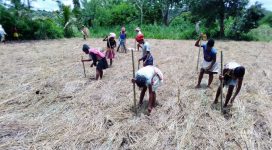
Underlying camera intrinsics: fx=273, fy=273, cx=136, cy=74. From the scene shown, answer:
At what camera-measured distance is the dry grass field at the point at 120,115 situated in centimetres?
403

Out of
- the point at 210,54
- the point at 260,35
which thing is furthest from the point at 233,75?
the point at 260,35

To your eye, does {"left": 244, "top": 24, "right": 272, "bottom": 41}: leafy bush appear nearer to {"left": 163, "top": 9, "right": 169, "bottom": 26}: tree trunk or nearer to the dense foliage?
the dense foliage

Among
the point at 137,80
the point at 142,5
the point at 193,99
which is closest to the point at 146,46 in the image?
the point at 193,99

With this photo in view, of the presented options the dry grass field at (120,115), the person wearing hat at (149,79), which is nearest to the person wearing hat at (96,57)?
the dry grass field at (120,115)

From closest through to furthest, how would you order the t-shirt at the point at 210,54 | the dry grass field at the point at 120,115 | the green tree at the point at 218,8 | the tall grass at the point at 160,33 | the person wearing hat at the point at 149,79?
the dry grass field at the point at 120,115 → the person wearing hat at the point at 149,79 → the t-shirt at the point at 210,54 → the green tree at the point at 218,8 → the tall grass at the point at 160,33

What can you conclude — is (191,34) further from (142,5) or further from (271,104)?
(271,104)

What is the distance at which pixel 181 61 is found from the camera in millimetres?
10289

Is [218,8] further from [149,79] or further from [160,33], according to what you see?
[149,79]

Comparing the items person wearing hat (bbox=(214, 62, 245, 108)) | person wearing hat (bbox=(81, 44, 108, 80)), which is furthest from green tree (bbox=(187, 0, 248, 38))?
person wearing hat (bbox=(214, 62, 245, 108))

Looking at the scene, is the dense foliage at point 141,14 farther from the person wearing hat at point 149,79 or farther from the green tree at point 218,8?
the person wearing hat at point 149,79

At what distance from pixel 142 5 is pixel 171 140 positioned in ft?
94.2

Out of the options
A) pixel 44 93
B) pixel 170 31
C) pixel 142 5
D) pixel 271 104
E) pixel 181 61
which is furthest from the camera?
pixel 142 5

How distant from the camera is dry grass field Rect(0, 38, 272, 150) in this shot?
13.2 feet

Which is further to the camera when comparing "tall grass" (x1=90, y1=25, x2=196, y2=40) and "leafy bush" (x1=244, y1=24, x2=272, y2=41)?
"tall grass" (x1=90, y1=25, x2=196, y2=40)
